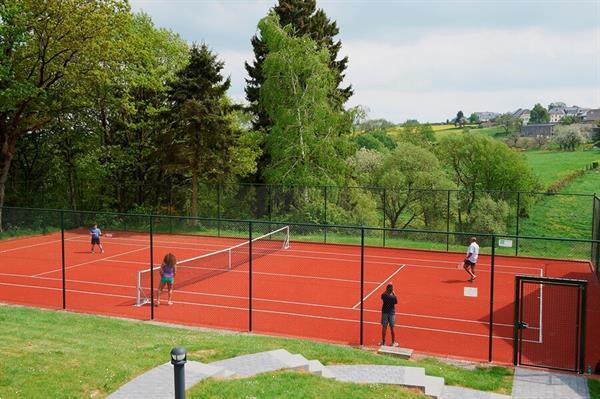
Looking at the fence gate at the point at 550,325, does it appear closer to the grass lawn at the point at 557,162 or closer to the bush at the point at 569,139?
the grass lawn at the point at 557,162

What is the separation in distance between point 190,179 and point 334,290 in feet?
69.5

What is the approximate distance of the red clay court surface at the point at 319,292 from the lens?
16.1m

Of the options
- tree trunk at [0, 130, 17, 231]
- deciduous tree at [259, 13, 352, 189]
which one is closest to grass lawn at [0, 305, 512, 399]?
tree trunk at [0, 130, 17, 231]

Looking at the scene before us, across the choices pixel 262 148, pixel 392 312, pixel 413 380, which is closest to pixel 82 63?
pixel 262 148

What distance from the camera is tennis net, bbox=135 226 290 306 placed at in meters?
20.2

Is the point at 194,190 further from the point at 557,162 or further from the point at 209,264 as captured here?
the point at 557,162

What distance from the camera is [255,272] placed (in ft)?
79.2

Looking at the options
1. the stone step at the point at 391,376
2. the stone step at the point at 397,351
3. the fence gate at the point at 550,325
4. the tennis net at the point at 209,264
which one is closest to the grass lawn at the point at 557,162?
the tennis net at the point at 209,264

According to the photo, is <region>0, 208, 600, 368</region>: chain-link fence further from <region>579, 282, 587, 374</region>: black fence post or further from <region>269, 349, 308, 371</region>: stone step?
<region>269, 349, 308, 371</region>: stone step

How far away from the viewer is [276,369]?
10461 millimetres

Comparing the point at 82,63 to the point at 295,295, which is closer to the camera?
the point at 295,295

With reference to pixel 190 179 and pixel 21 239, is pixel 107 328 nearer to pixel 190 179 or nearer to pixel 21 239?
pixel 21 239

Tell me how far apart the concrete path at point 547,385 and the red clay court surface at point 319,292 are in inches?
75.6

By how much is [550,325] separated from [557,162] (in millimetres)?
70261
